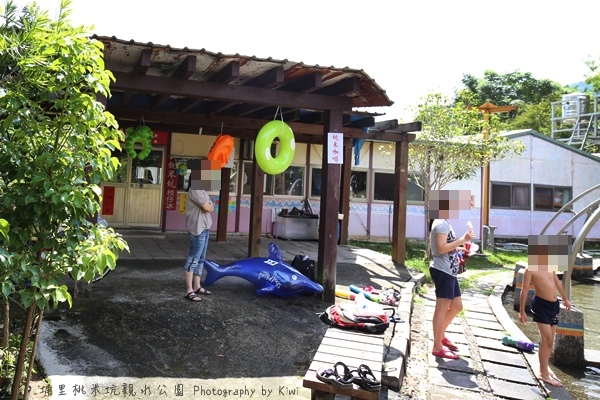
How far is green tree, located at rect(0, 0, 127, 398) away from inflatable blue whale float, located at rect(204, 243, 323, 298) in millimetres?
3385

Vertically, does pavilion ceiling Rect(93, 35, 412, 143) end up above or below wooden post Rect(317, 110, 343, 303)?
above

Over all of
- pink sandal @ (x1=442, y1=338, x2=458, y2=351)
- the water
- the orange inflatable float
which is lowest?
the water

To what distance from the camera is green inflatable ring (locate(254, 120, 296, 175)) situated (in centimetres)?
596

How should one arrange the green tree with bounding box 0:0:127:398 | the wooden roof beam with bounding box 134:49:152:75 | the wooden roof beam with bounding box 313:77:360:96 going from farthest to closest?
the wooden roof beam with bounding box 313:77:360:96 → the wooden roof beam with bounding box 134:49:152:75 → the green tree with bounding box 0:0:127:398

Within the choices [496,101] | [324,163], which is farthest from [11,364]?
[496,101]

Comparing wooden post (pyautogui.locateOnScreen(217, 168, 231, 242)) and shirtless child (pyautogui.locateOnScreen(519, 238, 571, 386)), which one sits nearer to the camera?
shirtless child (pyautogui.locateOnScreen(519, 238, 571, 386))

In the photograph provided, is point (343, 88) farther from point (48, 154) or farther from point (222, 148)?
point (48, 154)

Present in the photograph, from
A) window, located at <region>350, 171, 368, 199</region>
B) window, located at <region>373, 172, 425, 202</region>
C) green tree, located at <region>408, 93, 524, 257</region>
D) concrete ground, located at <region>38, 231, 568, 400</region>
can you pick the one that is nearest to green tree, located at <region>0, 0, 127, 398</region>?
concrete ground, located at <region>38, 231, 568, 400</region>

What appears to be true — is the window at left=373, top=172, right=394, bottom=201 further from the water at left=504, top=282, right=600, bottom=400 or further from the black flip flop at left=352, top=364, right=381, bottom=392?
the black flip flop at left=352, top=364, right=381, bottom=392

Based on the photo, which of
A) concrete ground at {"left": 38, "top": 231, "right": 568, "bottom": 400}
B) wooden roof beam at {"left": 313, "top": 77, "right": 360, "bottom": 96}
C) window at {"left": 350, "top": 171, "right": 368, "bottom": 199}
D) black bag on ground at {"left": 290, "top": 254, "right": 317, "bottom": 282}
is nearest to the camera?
concrete ground at {"left": 38, "top": 231, "right": 568, "bottom": 400}

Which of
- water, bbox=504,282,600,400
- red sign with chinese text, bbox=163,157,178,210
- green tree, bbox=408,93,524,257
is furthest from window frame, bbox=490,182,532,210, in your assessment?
red sign with chinese text, bbox=163,157,178,210

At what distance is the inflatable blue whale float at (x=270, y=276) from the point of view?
579 cm

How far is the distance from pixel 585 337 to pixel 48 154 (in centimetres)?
661

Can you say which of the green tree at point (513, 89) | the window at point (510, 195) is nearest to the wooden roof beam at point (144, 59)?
the window at point (510, 195)
